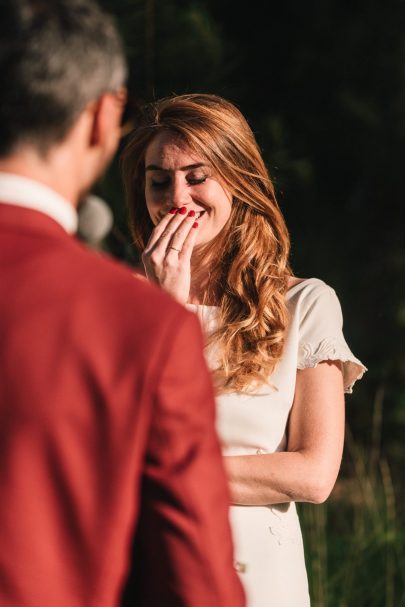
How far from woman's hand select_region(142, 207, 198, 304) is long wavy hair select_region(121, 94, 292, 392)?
18 cm

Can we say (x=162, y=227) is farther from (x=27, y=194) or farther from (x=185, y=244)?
(x=27, y=194)

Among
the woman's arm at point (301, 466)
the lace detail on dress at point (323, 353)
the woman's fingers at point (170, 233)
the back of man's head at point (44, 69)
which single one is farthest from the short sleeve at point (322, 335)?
the back of man's head at point (44, 69)

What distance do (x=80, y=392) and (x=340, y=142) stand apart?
232 inches

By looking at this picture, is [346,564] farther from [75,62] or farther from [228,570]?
[75,62]

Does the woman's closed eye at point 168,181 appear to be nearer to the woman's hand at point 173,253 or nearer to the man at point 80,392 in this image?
the woman's hand at point 173,253

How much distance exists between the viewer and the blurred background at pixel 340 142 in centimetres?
521

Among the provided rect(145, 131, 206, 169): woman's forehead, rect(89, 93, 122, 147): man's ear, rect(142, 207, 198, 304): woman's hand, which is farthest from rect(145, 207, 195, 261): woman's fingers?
rect(89, 93, 122, 147): man's ear

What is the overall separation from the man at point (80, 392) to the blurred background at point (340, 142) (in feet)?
11.5

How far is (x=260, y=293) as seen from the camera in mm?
2557

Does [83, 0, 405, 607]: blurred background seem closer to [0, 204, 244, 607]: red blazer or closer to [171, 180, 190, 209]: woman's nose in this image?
[171, 180, 190, 209]: woman's nose

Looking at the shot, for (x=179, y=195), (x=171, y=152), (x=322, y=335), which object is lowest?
(x=322, y=335)

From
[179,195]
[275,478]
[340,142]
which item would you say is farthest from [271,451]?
[340,142]

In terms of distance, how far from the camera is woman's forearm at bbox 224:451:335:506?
86.5 inches

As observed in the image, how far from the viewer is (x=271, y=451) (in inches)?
91.7
